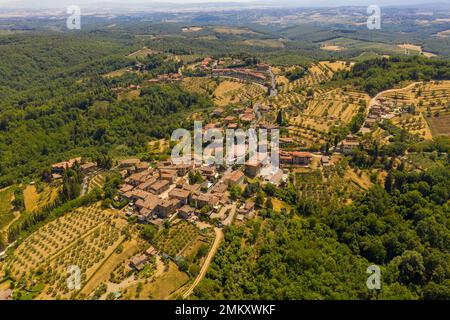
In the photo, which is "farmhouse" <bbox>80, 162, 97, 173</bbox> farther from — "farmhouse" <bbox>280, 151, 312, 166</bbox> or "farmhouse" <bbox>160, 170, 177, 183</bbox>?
"farmhouse" <bbox>280, 151, 312, 166</bbox>

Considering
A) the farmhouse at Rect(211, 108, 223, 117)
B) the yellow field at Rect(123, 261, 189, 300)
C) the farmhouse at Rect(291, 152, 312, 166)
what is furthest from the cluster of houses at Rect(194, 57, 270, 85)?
the yellow field at Rect(123, 261, 189, 300)

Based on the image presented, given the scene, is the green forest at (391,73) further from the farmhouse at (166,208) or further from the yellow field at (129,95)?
the farmhouse at (166,208)

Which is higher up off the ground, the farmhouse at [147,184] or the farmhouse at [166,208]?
the farmhouse at [147,184]

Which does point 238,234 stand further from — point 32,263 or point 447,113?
point 447,113

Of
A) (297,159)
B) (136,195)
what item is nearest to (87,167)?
(136,195)

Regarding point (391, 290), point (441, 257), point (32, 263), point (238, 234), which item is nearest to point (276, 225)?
point (238, 234)

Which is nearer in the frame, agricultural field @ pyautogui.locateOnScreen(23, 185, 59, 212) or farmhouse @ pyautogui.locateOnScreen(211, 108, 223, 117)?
agricultural field @ pyautogui.locateOnScreen(23, 185, 59, 212)

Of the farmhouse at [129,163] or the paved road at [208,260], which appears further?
the farmhouse at [129,163]

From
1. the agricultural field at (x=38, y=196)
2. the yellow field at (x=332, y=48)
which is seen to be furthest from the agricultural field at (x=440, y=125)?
the yellow field at (x=332, y=48)
